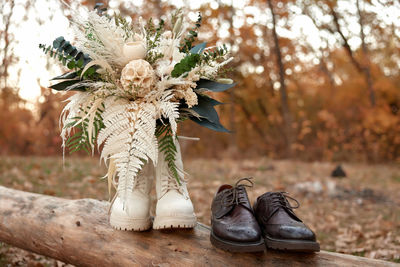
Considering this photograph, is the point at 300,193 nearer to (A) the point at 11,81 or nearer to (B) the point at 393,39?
(A) the point at 11,81

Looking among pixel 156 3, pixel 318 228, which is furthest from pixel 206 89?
pixel 156 3

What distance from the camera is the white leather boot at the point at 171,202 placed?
1.58m

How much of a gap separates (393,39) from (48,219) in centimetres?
1103

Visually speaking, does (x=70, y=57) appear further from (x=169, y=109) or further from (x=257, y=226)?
(x=257, y=226)

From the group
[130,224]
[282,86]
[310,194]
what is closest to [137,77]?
[130,224]

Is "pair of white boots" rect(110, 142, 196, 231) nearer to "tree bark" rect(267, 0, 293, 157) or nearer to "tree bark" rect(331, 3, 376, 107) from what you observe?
"tree bark" rect(267, 0, 293, 157)

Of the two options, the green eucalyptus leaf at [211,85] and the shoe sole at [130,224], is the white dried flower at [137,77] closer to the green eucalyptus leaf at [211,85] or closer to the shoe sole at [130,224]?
the green eucalyptus leaf at [211,85]

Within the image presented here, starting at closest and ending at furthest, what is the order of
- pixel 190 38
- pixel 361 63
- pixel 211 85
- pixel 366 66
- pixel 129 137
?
pixel 129 137 → pixel 211 85 → pixel 190 38 → pixel 366 66 → pixel 361 63

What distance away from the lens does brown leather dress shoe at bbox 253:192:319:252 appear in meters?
1.34

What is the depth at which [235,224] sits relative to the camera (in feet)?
4.62

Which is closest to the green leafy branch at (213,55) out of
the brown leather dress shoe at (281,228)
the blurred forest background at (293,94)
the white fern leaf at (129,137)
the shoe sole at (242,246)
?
the white fern leaf at (129,137)

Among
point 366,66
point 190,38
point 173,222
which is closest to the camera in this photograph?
point 173,222

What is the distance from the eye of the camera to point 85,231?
1776 mm

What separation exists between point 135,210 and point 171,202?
0.66 feet
